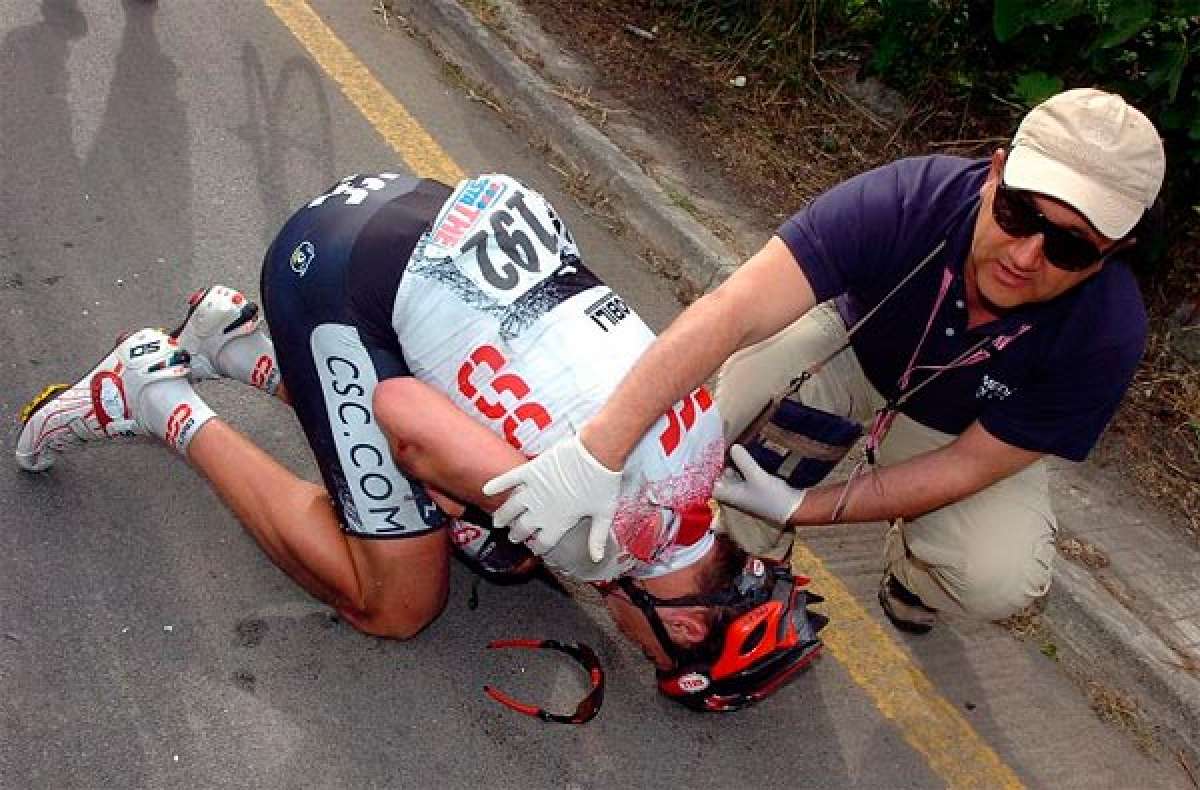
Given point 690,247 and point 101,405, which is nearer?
point 101,405

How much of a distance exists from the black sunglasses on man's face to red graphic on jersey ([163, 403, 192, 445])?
1865 mm

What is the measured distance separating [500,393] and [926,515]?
122 centimetres

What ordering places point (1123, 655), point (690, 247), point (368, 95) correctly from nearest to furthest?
point (1123, 655) → point (690, 247) → point (368, 95)

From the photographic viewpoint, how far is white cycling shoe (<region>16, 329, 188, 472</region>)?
9.96 feet

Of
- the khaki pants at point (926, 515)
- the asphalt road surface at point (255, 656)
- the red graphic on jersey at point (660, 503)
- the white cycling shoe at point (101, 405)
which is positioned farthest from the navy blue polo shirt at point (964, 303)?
the white cycling shoe at point (101, 405)

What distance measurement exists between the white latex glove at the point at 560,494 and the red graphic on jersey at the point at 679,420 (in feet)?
0.52

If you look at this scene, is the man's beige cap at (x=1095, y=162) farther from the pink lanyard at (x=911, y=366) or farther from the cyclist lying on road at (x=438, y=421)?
the cyclist lying on road at (x=438, y=421)

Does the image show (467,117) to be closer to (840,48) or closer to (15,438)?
(840,48)

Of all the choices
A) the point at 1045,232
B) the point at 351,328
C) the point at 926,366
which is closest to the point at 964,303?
the point at 926,366

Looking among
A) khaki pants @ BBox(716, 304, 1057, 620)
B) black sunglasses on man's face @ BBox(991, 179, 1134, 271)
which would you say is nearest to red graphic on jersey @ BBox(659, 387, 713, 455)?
khaki pants @ BBox(716, 304, 1057, 620)

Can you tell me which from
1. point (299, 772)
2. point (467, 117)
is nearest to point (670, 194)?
point (467, 117)

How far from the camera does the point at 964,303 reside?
2.81 meters

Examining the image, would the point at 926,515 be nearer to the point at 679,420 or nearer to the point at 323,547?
the point at 679,420

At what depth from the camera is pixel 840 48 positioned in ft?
17.8
